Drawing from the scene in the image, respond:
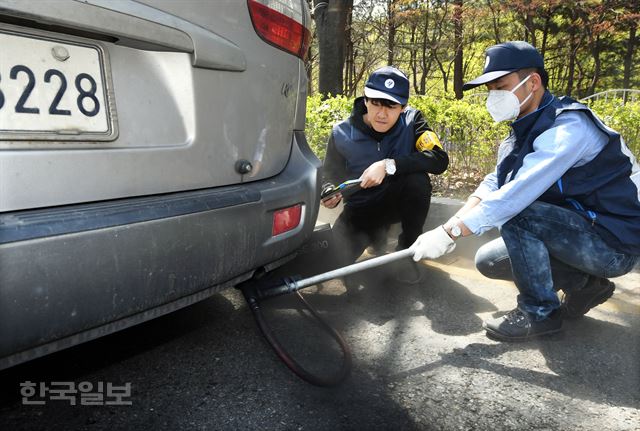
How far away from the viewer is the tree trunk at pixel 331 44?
6969 mm

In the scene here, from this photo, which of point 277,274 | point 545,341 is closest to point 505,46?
point 545,341

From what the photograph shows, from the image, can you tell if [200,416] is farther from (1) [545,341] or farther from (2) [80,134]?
(1) [545,341]

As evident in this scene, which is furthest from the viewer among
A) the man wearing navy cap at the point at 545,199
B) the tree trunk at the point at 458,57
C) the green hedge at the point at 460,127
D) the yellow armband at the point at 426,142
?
the tree trunk at the point at 458,57

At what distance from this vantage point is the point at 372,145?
9.32ft

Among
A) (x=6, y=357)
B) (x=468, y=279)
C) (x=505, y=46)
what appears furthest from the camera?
(x=468, y=279)

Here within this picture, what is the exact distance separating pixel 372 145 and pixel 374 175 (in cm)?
30

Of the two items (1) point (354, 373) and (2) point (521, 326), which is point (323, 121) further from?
(1) point (354, 373)

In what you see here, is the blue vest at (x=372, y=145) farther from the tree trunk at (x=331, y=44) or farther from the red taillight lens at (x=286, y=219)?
the tree trunk at (x=331, y=44)

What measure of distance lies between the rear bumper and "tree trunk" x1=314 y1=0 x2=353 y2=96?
5.62 metres

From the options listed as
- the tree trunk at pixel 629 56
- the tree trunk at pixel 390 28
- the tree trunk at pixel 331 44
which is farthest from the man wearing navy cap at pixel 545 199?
the tree trunk at pixel 629 56

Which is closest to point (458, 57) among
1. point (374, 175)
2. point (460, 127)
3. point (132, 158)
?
point (460, 127)

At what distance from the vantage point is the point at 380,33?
14070mm

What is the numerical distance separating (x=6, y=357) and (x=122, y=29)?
82 cm

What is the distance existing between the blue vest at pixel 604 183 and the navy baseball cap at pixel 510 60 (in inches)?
6.7
